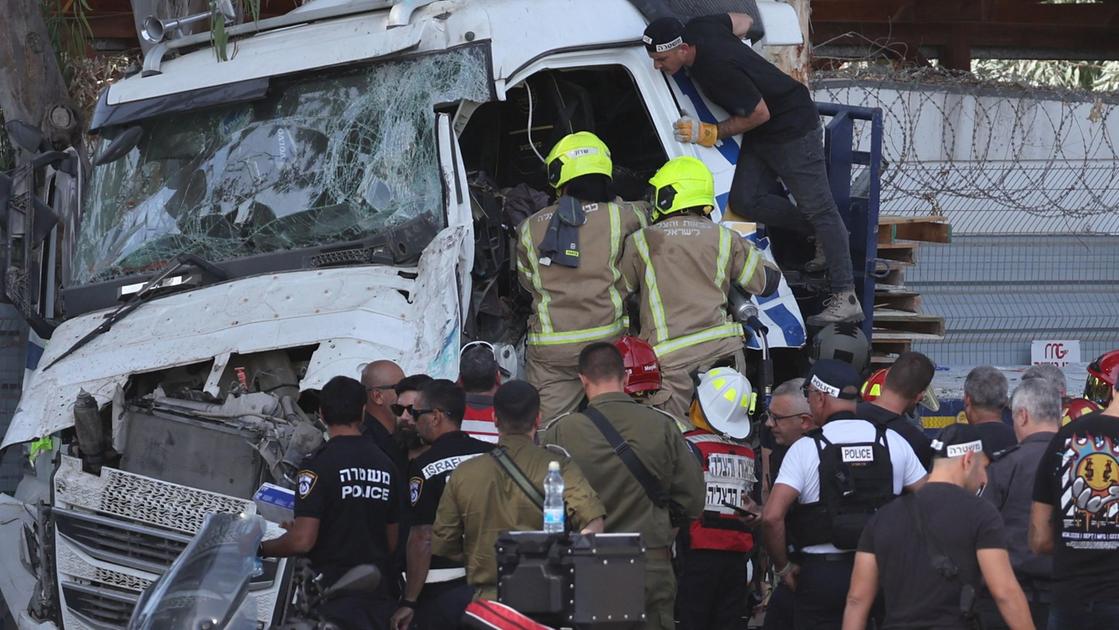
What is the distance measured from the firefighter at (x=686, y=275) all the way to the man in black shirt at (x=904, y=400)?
1.03 m

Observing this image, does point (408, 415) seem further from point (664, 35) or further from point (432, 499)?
point (664, 35)

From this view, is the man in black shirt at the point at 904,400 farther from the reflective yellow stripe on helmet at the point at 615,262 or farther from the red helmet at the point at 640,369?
the reflective yellow stripe on helmet at the point at 615,262

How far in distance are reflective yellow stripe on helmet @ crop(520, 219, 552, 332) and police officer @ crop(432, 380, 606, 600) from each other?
72.1 inches

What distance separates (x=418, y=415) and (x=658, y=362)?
1410mm

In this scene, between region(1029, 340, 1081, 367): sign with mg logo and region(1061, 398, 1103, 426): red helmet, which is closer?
region(1061, 398, 1103, 426): red helmet

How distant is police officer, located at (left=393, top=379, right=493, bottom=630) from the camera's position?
613cm

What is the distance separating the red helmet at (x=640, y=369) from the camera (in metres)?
7.11

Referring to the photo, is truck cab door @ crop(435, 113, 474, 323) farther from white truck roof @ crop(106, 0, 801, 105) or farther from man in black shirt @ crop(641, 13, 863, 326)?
man in black shirt @ crop(641, 13, 863, 326)

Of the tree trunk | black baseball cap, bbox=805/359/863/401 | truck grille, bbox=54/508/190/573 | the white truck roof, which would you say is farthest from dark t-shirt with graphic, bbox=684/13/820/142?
the tree trunk

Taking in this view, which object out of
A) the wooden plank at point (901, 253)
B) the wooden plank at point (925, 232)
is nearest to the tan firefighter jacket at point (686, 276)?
the wooden plank at point (901, 253)

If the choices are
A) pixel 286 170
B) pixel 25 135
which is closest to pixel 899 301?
pixel 286 170

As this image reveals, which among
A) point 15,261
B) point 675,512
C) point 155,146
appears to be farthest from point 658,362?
point 15,261

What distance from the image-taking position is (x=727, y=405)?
731 cm

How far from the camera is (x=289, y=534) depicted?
237 inches
